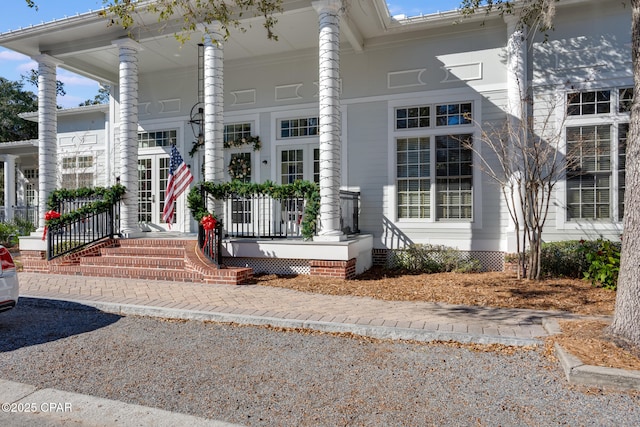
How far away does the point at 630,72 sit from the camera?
873 cm

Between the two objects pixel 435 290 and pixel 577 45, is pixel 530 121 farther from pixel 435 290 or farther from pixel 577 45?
pixel 435 290

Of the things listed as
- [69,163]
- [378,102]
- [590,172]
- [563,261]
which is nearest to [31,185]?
[69,163]

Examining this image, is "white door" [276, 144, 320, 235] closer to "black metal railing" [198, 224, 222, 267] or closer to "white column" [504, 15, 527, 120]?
"black metal railing" [198, 224, 222, 267]

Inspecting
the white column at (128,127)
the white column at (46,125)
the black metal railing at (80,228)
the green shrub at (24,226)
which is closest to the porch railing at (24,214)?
the green shrub at (24,226)

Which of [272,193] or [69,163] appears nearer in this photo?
[272,193]

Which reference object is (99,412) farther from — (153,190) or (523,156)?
(153,190)

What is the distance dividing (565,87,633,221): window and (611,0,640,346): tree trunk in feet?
16.7

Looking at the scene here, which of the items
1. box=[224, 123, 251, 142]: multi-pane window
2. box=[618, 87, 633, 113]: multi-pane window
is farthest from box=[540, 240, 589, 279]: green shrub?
box=[224, 123, 251, 142]: multi-pane window

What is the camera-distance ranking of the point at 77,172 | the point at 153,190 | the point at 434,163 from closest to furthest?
the point at 434,163 < the point at 153,190 < the point at 77,172

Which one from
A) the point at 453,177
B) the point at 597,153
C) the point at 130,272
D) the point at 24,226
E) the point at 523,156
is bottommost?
the point at 130,272

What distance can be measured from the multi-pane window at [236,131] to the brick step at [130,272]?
4.57 metres

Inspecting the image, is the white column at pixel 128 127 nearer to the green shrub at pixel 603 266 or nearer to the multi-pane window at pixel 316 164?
the multi-pane window at pixel 316 164

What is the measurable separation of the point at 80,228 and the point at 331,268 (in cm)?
561

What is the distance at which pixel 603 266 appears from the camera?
23.1ft
